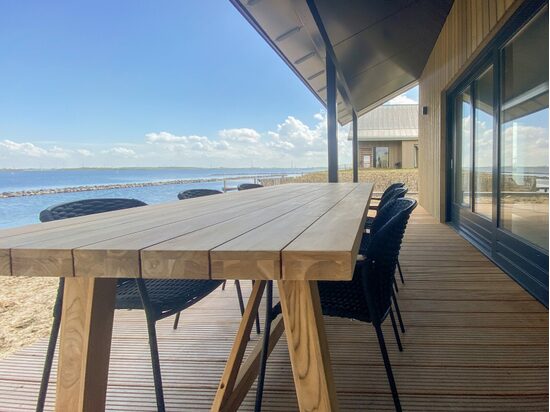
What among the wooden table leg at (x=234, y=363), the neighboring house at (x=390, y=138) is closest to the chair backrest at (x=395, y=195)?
the wooden table leg at (x=234, y=363)

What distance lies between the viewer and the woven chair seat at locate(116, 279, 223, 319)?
147 centimetres

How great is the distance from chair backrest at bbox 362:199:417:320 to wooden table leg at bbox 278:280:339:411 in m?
0.41

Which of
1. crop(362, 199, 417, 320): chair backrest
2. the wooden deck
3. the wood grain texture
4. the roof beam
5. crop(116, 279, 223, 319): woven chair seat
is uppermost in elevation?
the roof beam

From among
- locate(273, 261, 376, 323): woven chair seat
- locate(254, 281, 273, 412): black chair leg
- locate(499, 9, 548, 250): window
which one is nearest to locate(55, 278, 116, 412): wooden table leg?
locate(254, 281, 273, 412): black chair leg

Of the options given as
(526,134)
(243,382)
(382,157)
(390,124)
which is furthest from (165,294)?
(390,124)

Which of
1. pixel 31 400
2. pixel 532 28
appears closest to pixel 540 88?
pixel 532 28

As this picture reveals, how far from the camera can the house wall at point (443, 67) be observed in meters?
3.04

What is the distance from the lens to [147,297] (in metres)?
1.36

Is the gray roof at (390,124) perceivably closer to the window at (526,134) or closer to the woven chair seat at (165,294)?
the window at (526,134)

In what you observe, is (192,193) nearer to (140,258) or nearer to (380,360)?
(380,360)

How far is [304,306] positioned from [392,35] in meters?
5.06

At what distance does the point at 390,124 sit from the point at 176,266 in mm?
17474

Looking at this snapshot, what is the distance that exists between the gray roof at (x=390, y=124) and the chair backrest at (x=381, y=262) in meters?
15.1

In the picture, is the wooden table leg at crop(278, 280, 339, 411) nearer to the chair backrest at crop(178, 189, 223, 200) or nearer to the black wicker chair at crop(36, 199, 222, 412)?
the black wicker chair at crop(36, 199, 222, 412)
